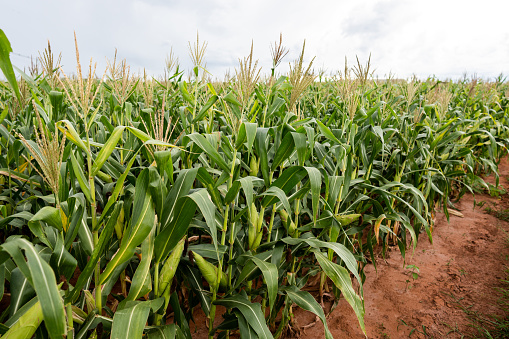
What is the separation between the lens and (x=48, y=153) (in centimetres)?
104

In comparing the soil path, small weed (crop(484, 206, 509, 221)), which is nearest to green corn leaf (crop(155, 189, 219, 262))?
the soil path

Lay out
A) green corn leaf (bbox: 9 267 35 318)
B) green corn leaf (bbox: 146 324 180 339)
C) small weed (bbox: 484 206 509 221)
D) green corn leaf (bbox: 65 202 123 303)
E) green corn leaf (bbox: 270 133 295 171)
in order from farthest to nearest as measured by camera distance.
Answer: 1. small weed (bbox: 484 206 509 221)
2. green corn leaf (bbox: 270 133 295 171)
3. green corn leaf (bbox: 146 324 180 339)
4. green corn leaf (bbox: 9 267 35 318)
5. green corn leaf (bbox: 65 202 123 303)

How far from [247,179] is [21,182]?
79.3 inches

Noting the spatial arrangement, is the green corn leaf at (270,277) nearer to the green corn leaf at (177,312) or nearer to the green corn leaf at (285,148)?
the green corn leaf at (177,312)

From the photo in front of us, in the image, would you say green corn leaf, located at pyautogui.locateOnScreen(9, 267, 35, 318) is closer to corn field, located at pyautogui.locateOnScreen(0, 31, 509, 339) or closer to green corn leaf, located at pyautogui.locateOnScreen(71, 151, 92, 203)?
corn field, located at pyautogui.locateOnScreen(0, 31, 509, 339)

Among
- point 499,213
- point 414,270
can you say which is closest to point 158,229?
point 414,270

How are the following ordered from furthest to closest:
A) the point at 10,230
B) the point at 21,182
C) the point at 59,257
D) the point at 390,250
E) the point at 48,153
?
the point at 390,250 → the point at 21,182 → the point at 10,230 → the point at 59,257 → the point at 48,153

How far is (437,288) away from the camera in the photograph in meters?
2.83

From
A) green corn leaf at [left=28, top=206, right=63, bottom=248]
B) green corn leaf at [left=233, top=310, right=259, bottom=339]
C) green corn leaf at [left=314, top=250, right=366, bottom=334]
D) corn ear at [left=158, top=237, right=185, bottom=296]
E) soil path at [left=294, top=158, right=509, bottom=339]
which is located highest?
green corn leaf at [left=28, top=206, right=63, bottom=248]

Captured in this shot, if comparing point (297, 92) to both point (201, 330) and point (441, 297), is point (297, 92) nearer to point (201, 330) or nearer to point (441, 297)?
point (201, 330)

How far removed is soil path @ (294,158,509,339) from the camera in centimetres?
233

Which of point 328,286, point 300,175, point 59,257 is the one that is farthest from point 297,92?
point 328,286

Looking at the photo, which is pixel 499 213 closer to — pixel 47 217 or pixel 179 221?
pixel 179 221

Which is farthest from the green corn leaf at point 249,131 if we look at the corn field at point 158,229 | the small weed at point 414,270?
the small weed at point 414,270
